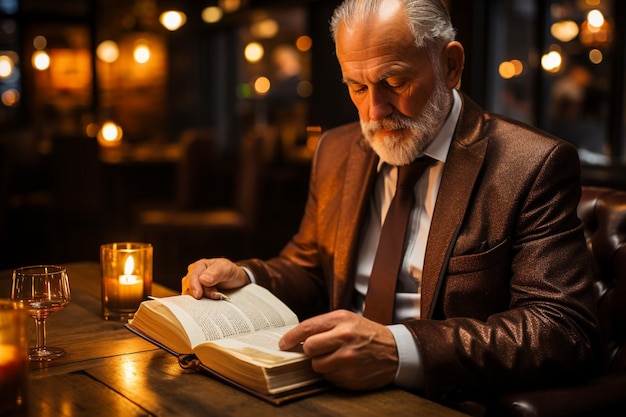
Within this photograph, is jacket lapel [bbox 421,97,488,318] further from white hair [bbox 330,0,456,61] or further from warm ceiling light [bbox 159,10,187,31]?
warm ceiling light [bbox 159,10,187,31]

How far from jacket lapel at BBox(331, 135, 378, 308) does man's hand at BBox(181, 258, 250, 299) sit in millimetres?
280

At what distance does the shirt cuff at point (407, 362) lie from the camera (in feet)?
4.25

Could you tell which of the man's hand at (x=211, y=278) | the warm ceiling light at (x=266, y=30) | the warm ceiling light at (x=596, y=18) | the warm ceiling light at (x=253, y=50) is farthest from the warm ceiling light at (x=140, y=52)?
the man's hand at (x=211, y=278)

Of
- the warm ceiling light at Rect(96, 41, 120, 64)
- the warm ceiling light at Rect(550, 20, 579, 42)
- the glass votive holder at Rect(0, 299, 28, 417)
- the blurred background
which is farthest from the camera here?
the warm ceiling light at Rect(96, 41, 120, 64)

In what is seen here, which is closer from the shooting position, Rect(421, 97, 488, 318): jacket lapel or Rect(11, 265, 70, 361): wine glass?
Rect(11, 265, 70, 361): wine glass

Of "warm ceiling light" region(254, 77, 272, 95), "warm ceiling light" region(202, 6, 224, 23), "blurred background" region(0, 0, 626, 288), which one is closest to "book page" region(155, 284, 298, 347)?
"blurred background" region(0, 0, 626, 288)

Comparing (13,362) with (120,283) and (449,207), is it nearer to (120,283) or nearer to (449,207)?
(120,283)

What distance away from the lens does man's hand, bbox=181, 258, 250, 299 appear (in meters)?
1.56

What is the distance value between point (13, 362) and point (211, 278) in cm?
55

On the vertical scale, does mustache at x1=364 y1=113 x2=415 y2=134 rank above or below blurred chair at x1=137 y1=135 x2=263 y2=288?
above

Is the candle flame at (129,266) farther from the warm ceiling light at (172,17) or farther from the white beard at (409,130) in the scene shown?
the warm ceiling light at (172,17)

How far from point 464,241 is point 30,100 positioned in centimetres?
886

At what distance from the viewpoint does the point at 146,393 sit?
1.22 m

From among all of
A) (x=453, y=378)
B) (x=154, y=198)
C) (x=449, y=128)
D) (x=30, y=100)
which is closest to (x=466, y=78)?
(x=449, y=128)
